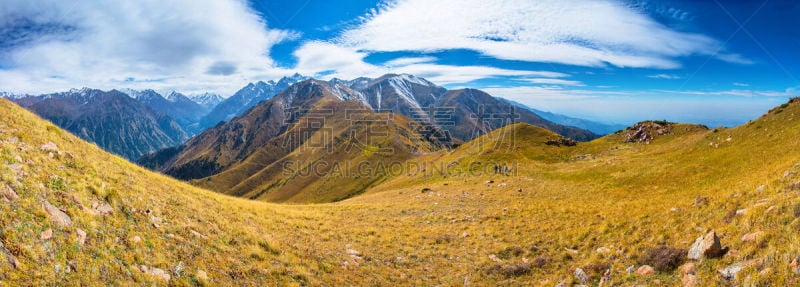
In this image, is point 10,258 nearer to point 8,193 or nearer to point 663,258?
point 8,193

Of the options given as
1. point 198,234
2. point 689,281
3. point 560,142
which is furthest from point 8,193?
point 560,142

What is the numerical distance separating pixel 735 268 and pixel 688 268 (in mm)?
1566

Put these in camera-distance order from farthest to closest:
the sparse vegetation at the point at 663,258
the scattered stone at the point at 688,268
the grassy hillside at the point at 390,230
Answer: the sparse vegetation at the point at 663,258 < the scattered stone at the point at 688,268 < the grassy hillside at the point at 390,230

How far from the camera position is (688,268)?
1197cm

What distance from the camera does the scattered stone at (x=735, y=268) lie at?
10.2 m

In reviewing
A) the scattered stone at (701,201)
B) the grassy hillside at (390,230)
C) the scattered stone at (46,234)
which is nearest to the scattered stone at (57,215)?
the grassy hillside at (390,230)

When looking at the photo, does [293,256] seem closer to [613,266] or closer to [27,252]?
[27,252]

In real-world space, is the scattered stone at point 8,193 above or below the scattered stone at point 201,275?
above

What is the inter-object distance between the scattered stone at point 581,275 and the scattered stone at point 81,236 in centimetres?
1970

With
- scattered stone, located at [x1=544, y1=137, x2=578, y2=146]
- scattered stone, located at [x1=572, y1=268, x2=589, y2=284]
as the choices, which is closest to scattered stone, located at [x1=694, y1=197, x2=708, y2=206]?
scattered stone, located at [x1=572, y1=268, x2=589, y2=284]

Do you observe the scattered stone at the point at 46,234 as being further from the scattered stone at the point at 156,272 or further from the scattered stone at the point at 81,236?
the scattered stone at the point at 156,272

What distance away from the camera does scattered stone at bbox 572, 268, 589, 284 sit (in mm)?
15047

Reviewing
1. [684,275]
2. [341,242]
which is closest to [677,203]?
[684,275]

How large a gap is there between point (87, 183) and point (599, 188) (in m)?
41.3
